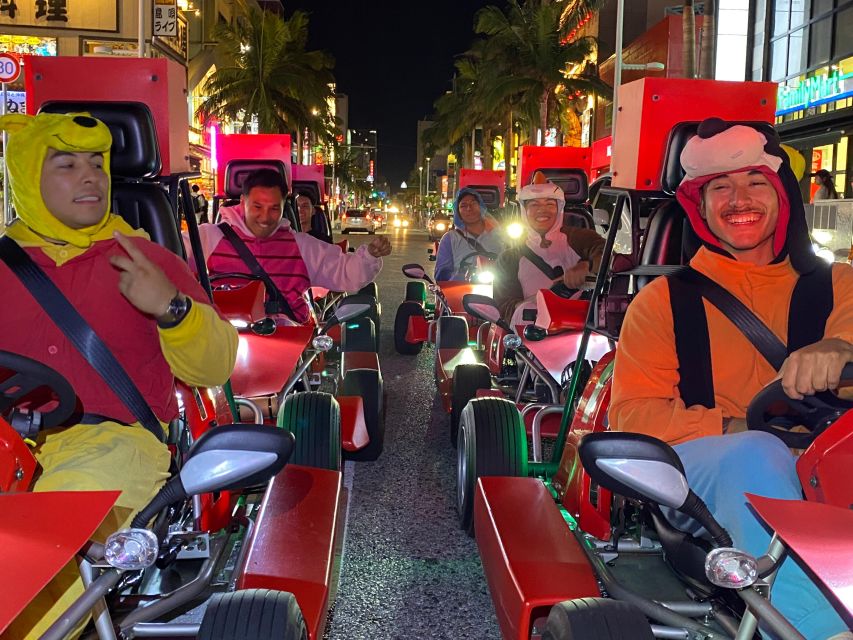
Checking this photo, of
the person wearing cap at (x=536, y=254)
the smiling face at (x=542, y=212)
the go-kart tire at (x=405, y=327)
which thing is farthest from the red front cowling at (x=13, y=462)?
the go-kart tire at (x=405, y=327)

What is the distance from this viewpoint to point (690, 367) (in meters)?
2.66

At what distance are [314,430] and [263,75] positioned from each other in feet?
111

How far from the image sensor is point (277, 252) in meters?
6.32

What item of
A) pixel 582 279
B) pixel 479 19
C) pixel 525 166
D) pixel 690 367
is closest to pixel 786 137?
pixel 525 166

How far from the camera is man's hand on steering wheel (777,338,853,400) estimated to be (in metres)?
2.18

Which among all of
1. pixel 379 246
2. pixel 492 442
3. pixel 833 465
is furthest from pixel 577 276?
pixel 833 465

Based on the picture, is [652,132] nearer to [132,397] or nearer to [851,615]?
[132,397]

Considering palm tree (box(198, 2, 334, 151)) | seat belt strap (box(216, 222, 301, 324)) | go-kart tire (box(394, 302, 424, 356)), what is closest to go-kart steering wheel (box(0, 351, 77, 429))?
seat belt strap (box(216, 222, 301, 324))

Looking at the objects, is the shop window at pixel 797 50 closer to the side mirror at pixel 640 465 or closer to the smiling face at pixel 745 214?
the smiling face at pixel 745 214

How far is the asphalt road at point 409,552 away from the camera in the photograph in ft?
11.5

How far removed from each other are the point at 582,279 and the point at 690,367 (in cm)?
299

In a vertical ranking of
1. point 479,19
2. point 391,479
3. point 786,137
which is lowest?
point 391,479

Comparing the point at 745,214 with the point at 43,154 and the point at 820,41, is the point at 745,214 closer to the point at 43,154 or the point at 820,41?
the point at 43,154

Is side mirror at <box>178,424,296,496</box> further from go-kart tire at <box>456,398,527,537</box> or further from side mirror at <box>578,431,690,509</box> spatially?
go-kart tire at <box>456,398,527,537</box>
